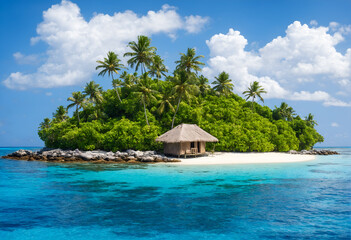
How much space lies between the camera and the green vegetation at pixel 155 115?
106 ft

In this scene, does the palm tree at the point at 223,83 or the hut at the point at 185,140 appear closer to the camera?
the hut at the point at 185,140

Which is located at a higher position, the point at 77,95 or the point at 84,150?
the point at 77,95

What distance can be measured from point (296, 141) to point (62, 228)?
131ft

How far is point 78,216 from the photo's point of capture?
345 inches

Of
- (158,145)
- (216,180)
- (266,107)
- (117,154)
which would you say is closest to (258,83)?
(266,107)

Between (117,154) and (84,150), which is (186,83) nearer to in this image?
(117,154)

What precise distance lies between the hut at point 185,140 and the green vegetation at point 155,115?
2.41m

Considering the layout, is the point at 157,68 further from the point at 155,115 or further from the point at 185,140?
the point at 185,140

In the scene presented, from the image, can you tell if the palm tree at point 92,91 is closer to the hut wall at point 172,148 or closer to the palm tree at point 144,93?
the palm tree at point 144,93

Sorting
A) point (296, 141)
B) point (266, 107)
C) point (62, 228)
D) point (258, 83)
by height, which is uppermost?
point (258, 83)

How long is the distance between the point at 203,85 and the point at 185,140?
1607 cm

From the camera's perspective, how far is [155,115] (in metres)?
35.9

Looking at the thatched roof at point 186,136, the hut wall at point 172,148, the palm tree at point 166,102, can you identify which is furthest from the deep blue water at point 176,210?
the palm tree at point 166,102

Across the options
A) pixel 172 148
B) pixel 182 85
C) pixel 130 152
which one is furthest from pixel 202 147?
pixel 130 152
